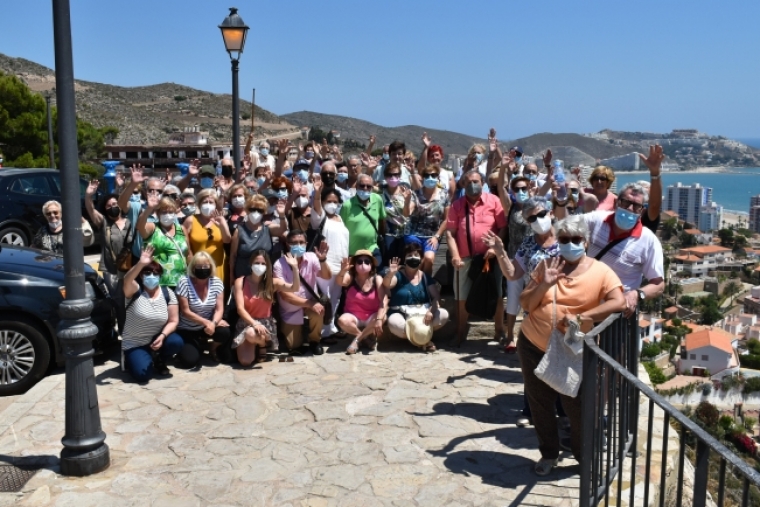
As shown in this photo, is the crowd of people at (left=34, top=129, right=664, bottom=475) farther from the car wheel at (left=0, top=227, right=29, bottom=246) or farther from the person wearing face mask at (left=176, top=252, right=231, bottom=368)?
the car wheel at (left=0, top=227, right=29, bottom=246)

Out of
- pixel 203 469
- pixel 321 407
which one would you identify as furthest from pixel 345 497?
pixel 321 407

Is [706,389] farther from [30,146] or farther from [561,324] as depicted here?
[561,324]

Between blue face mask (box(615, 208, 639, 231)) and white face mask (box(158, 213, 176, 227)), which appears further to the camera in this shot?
white face mask (box(158, 213, 176, 227))

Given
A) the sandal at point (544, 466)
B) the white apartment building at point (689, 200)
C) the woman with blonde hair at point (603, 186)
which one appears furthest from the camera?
the white apartment building at point (689, 200)

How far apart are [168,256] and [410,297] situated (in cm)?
277

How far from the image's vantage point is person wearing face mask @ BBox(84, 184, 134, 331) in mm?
8352

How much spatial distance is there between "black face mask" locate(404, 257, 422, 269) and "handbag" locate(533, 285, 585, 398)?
3556mm

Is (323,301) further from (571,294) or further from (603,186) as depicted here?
(571,294)

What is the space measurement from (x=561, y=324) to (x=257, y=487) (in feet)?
8.15

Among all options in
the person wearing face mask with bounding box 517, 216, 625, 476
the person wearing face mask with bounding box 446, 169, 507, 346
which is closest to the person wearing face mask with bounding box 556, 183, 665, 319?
the person wearing face mask with bounding box 517, 216, 625, 476

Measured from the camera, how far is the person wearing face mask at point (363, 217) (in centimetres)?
880

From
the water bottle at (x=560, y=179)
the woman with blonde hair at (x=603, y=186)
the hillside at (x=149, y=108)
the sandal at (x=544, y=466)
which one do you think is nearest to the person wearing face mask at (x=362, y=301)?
the water bottle at (x=560, y=179)

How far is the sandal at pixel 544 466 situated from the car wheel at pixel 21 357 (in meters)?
5.12

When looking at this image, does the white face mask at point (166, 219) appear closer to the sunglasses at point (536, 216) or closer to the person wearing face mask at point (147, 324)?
the person wearing face mask at point (147, 324)
